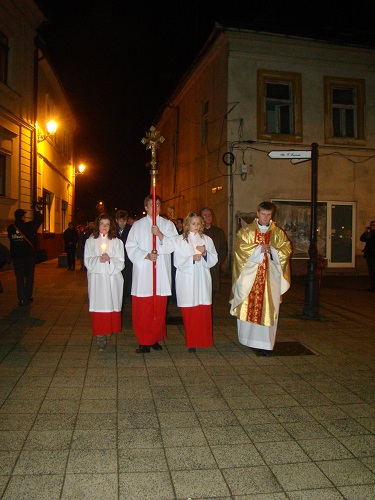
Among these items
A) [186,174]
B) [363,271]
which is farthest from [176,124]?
[363,271]

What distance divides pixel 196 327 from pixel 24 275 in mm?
5152

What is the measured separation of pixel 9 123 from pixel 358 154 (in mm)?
12205

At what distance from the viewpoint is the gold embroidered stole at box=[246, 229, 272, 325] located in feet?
21.1

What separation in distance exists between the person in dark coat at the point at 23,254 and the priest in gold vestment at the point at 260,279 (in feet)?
17.1

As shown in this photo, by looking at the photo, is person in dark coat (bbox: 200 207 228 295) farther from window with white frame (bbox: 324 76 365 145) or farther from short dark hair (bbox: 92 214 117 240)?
window with white frame (bbox: 324 76 365 145)

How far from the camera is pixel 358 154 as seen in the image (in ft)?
56.5

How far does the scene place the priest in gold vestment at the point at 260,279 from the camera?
21.1ft

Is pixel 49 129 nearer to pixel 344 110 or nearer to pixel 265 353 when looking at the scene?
pixel 344 110

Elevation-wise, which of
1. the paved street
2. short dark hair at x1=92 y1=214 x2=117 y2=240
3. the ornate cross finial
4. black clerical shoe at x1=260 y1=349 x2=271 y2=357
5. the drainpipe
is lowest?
the paved street

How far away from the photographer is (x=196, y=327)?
21.0 feet

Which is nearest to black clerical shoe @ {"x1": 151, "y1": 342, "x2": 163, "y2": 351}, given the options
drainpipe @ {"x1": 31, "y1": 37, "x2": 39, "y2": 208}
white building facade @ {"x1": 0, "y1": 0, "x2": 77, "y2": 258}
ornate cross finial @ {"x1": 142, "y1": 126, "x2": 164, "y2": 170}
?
ornate cross finial @ {"x1": 142, "y1": 126, "x2": 164, "y2": 170}

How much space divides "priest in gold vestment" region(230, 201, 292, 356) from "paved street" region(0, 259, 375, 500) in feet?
1.00

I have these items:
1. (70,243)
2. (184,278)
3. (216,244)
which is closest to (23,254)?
(216,244)

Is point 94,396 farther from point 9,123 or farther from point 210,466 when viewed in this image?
point 9,123
